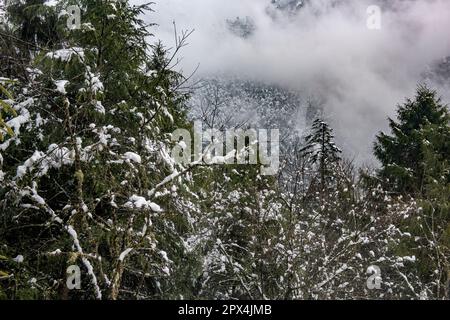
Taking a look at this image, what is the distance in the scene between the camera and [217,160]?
5840 millimetres

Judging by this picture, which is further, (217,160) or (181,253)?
(181,253)

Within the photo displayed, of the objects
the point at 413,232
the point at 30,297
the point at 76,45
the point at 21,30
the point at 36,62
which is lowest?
the point at 30,297

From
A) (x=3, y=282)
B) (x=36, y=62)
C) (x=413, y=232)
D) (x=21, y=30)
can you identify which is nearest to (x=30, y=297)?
(x=3, y=282)

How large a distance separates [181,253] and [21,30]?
5876 millimetres

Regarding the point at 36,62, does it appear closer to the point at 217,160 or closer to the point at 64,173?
the point at 64,173

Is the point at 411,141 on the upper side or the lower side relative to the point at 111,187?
upper

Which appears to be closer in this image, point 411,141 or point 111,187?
point 111,187

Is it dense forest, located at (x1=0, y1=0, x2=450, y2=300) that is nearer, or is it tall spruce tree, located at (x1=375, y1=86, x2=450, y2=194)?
dense forest, located at (x1=0, y1=0, x2=450, y2=300)

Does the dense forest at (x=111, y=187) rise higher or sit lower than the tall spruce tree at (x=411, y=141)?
lower

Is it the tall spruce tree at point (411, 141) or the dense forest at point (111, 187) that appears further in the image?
the tall spruce tree at point (411, 141)

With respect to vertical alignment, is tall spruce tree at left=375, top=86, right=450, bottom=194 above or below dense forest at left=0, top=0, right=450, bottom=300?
above
